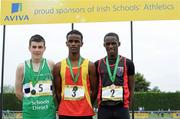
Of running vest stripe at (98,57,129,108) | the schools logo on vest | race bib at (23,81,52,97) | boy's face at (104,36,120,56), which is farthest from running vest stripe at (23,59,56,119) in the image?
the schools logo on vest

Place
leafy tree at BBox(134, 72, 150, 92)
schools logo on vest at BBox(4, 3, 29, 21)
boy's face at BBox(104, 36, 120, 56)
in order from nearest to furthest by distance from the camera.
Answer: boy's face at BBox(104, 36, 120, 56), schools logo on vest at BBox(4, 3, 29, 21), leafy tree at BBox(134, 72, 150, 92)

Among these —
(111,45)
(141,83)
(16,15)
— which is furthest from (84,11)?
(141,83)

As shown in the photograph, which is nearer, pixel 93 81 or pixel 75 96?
pixel 75 96

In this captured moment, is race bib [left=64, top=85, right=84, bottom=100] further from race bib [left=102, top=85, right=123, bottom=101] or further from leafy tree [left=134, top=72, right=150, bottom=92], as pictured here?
leafy tree [left=134, top=72, right=150, bottom=92]

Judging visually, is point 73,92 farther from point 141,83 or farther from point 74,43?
point 141,83

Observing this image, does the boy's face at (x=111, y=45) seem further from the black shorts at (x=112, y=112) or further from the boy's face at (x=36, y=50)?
the boy's face at (x=36, y=50)

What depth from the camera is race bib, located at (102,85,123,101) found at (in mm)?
4468

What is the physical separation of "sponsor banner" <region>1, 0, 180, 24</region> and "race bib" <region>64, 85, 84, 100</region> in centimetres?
351

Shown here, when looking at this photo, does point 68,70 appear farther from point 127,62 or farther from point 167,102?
point 167,102

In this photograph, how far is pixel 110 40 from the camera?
4684 mm

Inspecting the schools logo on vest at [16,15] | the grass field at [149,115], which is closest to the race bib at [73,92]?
the schools logo on vest at [16,15]

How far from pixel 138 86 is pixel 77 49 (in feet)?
151

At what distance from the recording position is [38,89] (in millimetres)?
4430

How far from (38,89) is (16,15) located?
3.88 m
